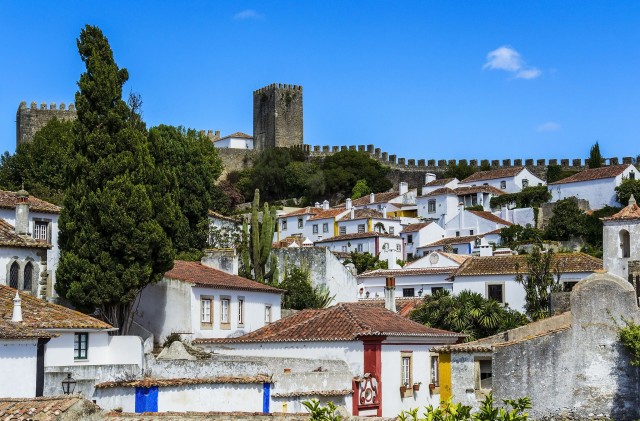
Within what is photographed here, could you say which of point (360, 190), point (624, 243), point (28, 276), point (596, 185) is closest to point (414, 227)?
point (596, 185)

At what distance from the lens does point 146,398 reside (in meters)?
27.1

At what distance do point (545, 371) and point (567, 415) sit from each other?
51.9 inches

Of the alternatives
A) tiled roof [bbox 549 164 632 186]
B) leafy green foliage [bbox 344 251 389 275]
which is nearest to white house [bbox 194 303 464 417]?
leafy green foliage [bbox 344 251 389 275]

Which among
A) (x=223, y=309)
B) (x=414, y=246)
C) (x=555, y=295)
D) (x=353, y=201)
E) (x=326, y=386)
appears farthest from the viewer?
(x=353, y=201)

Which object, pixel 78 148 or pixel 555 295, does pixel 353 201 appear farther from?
pixel 78 148

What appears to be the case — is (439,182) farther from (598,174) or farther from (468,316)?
(468,316)

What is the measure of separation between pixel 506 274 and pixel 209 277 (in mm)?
16509

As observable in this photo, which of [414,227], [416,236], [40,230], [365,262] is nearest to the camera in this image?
[40,230]

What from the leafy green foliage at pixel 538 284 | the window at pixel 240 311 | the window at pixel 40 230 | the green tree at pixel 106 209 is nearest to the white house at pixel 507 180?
the leafy green foliage at pixel 538 284

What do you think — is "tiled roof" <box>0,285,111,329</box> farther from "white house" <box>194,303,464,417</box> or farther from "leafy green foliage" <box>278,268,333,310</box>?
"leafy green foliage" <box>278,268,333,310</box>

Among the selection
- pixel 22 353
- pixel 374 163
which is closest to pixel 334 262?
pixel 22 353

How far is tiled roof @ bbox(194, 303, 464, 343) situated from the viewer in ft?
108

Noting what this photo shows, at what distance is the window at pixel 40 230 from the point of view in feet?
133

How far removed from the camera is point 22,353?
2420 centimetres
